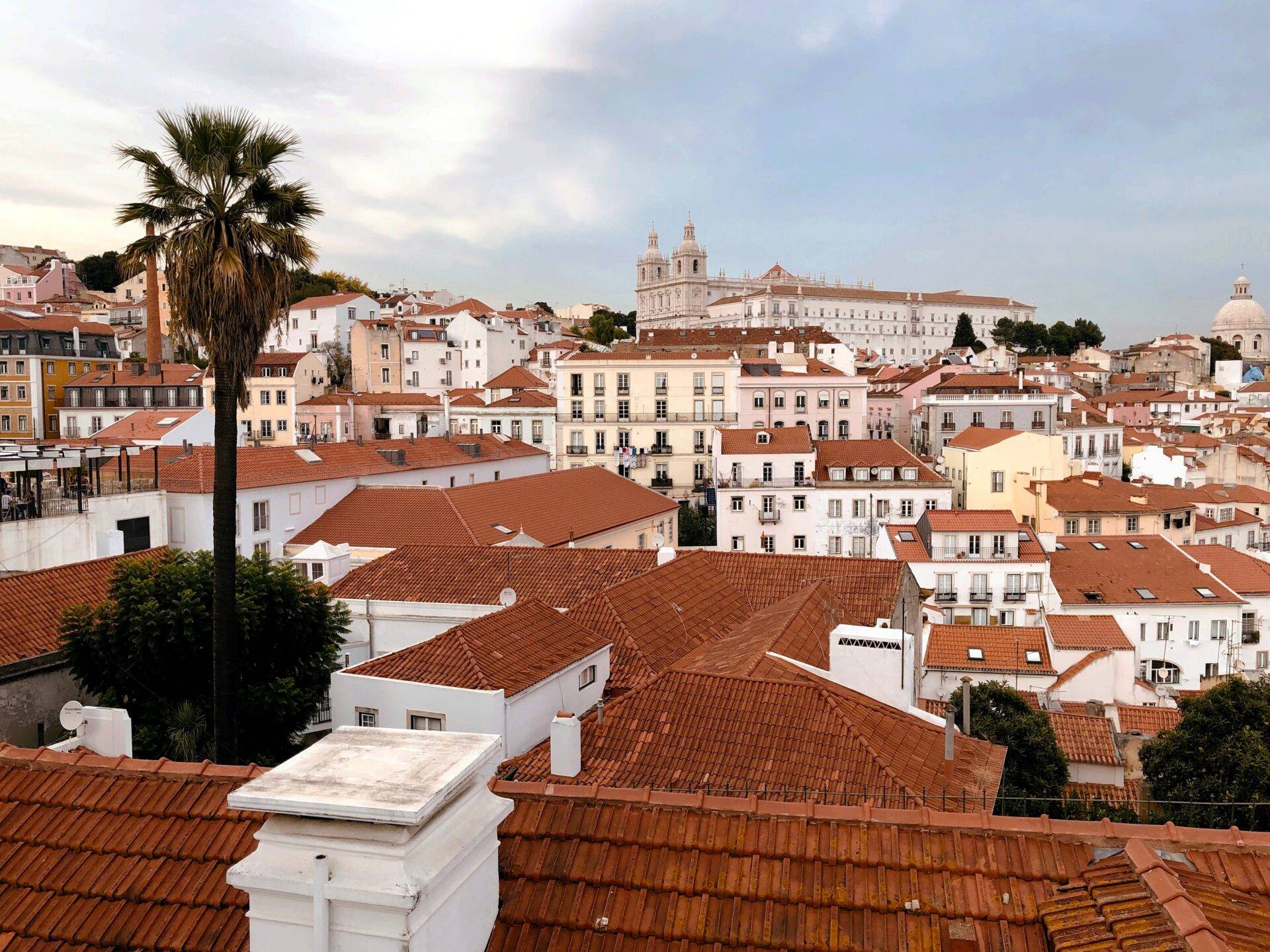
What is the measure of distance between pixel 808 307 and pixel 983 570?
4637 inches

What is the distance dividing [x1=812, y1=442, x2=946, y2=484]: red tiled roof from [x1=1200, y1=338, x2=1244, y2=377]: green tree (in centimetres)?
12297

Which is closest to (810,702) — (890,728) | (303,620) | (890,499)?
(890,728)

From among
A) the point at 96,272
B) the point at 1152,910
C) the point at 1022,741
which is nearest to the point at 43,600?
the point at 1152,910

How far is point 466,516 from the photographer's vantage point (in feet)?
108

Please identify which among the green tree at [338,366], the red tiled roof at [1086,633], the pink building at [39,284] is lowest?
the red tiled roof at [1086,633]

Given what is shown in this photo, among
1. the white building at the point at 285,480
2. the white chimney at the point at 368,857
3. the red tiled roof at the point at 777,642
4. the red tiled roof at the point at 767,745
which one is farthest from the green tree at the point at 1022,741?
the white chimney at the point at 368,857

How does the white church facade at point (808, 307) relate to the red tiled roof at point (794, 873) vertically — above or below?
above

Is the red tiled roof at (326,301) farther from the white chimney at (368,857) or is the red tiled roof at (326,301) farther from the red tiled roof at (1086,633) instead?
the white chimney at (368,857)

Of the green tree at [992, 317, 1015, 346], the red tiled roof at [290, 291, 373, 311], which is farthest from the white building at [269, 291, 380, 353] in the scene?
the green tree at [992, 317, 1015, 346]

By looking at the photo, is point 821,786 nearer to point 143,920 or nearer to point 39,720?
point 143,920

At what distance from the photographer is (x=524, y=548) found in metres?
23.8

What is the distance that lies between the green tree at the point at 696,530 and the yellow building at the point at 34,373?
43425mm

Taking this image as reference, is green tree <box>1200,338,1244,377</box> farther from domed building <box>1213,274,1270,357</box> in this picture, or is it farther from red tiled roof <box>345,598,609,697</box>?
red tiled roof <box>345,598,609,697</box>

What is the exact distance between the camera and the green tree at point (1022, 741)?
2061cm
